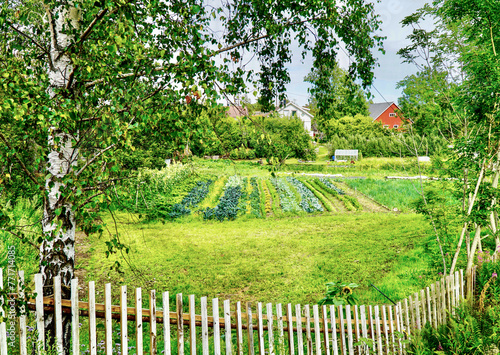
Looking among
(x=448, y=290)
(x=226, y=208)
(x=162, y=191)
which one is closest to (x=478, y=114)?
(x=448, y=290)

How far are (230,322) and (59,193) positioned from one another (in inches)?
80.3

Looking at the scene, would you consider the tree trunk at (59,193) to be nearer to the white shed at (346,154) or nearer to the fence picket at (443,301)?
the fence picket at (443,301)

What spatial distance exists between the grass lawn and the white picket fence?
1.76m

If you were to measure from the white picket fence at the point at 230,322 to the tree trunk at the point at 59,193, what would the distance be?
1.46ft

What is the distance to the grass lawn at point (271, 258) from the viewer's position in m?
6.72

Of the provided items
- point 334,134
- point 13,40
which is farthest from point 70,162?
point 334,134

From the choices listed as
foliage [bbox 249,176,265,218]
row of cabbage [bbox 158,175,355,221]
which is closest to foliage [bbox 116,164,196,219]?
row of cabbage [bbox 158,175,355,221]

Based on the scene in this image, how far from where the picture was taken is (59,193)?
3207 mm

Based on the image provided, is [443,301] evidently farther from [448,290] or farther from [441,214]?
[441,214]

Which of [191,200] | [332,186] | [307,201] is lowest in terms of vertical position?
[307,201]

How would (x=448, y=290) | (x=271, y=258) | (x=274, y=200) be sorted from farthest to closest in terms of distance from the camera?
(x=274, y=200) → (x=271, y=258) → (x=448, y=290)

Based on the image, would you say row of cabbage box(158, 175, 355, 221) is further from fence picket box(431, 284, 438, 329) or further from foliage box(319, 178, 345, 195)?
fence picket box(431, 284, 438, 329)

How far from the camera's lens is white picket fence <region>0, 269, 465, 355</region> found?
251 centimetres

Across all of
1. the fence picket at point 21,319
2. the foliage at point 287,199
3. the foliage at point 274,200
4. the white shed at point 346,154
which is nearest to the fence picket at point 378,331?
the fence picket at point 21,319
